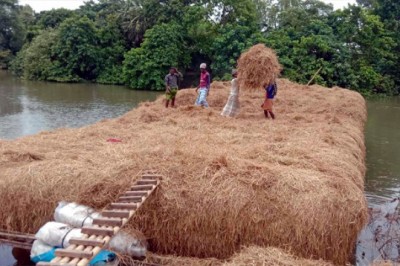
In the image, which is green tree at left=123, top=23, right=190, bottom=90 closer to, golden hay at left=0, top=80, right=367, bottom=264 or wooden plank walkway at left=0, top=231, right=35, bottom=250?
golden hay at left=0, top=80, right=367, bottom=264

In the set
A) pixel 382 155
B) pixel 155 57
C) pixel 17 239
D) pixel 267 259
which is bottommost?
pixel 17 239

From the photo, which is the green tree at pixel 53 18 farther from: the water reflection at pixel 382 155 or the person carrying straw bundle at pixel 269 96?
the person carrying straw bundle at pixel 269 96

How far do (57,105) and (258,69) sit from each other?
12.7 m

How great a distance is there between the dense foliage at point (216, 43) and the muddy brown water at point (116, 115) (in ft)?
8.20

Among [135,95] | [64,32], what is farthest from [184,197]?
[64,32]

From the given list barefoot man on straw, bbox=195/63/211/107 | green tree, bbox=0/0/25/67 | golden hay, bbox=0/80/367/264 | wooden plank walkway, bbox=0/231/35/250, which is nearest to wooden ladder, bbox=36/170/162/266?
golden hay, bbox=0/80/367/264

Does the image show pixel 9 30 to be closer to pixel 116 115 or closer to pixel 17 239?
pixel 116 115

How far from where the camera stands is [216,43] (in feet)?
91.2

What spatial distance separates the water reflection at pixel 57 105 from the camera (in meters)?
15.2

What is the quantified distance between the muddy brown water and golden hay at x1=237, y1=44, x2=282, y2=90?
336 cm

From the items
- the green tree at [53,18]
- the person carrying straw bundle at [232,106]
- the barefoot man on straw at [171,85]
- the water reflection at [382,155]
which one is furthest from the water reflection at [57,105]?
the green tree at [53,18]

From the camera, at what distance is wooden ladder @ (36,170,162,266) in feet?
12.2

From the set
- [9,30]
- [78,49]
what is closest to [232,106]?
[78,49]

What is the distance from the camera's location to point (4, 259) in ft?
19.4
